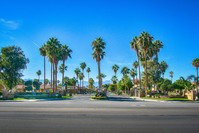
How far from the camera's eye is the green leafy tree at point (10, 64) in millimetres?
70688

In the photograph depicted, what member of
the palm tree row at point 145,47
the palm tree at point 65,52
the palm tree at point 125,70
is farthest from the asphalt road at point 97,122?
the palm tree at point 125,70

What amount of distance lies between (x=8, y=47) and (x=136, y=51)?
35425 millimetres

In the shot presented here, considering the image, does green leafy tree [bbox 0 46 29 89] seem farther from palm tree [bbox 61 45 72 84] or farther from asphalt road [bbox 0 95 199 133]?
asphalt road [bbox 0 95 199 133]

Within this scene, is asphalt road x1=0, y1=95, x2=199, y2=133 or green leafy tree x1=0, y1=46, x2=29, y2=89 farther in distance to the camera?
green leafy tree x1=0, y1=46, x2=29, y2=89

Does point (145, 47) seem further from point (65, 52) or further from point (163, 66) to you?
point (163, 66)

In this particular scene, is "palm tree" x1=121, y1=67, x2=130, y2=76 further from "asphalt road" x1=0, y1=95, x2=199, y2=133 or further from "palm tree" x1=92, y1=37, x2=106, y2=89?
"asphalt road" x1=0, y1=95, x2=199, y2=133

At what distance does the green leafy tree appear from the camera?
7069 cm

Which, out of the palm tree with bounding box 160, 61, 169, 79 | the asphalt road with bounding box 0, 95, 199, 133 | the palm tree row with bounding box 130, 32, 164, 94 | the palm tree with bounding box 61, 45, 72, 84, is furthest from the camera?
the palm tree with bounding box 160, 61, 169, 79

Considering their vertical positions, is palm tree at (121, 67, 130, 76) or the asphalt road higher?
palm tree at (121, 67, 130, 76)

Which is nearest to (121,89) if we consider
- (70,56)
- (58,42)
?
(70,56)

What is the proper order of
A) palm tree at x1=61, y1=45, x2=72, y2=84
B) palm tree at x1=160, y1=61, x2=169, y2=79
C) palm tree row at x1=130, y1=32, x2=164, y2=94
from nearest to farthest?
palm tree row at x1=130, y1=32, x2=164, y2=94 < palm tree at x1=61, y1=45, x2=72, y2=84 < palm tree at x1=160, y1=61, x2=169, y2=79

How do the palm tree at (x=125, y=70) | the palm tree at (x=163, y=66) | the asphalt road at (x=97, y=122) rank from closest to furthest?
1. the asphalt road at (x=97, y=122)
2. the palm tree at (x=163, y=66)
3. the palm tree at (x=125, y=70)

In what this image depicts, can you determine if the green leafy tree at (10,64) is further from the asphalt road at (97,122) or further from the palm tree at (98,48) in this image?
the asphalt road at (97,122)

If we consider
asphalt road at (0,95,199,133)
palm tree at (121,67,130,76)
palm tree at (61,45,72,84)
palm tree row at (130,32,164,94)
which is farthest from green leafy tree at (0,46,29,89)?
palm tree at (121,67,130,76)
